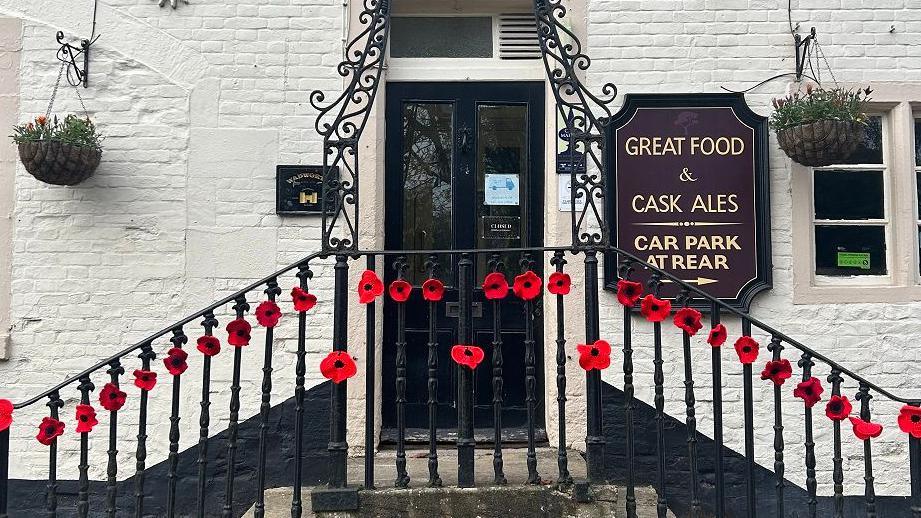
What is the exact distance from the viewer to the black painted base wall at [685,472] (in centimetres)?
397

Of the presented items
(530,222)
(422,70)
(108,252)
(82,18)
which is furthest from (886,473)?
(82,18)

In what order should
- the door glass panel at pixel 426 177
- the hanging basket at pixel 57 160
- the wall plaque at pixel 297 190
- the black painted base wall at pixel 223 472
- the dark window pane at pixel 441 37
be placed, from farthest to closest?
1. the dark window pane at pixel 441 37
2. the door glass panel at pixel 426 177
3. the wall plaque at pixel 297 190
4. the black painted base wall at pixel 223 472
5. the hanging basket at pixel 57 160

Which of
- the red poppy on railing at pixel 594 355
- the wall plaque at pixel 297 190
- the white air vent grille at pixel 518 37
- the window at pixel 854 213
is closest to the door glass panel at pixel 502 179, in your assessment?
the white air vent grille at pixel 518 37

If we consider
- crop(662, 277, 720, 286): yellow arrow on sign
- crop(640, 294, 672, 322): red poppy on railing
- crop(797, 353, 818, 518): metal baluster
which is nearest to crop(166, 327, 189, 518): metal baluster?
crop(640, 294, 672, 322): red poppy on railing

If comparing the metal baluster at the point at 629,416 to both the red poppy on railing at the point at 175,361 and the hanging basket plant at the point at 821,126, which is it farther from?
the red poppy on railing at the point at 175,361

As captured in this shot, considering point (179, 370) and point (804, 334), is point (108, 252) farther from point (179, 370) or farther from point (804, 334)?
point (804, 334)

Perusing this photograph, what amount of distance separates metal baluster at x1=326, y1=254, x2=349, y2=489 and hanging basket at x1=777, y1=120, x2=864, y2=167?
8.65 feet

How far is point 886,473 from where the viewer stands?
4008 mm

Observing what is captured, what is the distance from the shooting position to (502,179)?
4.31 m

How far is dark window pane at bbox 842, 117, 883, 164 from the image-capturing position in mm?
4234

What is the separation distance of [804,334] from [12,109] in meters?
4.94

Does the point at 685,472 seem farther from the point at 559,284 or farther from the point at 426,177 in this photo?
the point at 426,177

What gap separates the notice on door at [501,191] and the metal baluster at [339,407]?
1.46 meters

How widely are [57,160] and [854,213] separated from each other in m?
4.71
